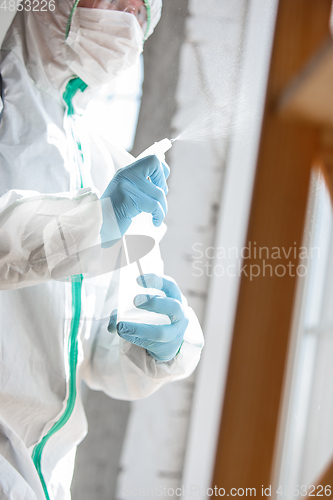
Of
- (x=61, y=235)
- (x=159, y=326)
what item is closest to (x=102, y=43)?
(x=61, y=235)

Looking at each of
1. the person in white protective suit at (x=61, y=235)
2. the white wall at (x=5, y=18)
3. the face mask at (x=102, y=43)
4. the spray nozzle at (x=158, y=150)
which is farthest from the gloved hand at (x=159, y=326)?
the white wall at (x=5, y=18)

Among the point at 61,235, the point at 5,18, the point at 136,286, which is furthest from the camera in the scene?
the point at 5,18

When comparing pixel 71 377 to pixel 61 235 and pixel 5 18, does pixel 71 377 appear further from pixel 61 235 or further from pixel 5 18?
pixel 5 18

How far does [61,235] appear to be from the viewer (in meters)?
0.46

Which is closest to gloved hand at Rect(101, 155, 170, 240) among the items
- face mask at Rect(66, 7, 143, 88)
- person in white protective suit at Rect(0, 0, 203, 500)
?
person in white protective suit at Rect(0, 0, 203, 500)

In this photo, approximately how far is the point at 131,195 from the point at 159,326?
0.20 m

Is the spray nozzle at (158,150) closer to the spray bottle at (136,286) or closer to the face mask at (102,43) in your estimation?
the spray bottle at (136,286)

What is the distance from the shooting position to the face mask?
60 centimetres

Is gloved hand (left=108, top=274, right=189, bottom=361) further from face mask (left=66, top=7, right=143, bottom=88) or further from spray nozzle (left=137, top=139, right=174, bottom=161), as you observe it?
face mask (left=66, top=7, right=143, bottom=88)

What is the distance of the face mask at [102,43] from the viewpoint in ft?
1.98

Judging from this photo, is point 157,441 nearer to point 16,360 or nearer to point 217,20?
point 16,360

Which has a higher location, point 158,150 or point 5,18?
point 5,18

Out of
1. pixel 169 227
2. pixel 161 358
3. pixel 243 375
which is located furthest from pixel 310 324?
pixel 169 227

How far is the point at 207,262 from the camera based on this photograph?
0.87 metres
